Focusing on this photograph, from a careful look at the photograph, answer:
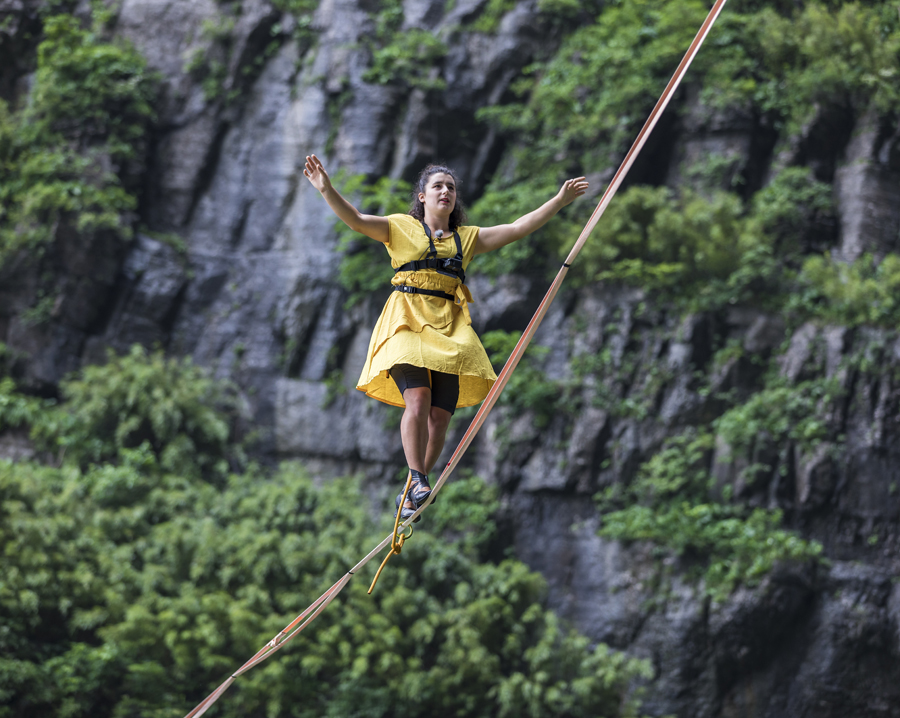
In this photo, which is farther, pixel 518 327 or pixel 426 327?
pixel 518 327

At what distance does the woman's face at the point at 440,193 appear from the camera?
3369 mm

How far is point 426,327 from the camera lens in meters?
3.35

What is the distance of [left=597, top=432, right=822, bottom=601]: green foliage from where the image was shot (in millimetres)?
8477

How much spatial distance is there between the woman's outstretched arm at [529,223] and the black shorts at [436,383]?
55cm

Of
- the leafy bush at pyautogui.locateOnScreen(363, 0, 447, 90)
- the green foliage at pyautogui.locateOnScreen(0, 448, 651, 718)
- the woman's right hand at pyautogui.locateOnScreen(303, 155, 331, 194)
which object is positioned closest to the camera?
the woman's right hand at pyautogui.locateOnScreen(303, 155, 331, 194)

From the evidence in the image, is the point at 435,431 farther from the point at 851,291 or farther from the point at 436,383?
the point at 851,291

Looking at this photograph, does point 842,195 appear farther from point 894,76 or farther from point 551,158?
point 551,158


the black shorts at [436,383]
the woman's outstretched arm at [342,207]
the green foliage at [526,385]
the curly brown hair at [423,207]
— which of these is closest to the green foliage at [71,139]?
the green foliage at [526,385]

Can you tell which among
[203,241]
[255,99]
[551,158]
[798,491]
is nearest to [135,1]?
[255,99]

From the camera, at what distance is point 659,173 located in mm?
11125

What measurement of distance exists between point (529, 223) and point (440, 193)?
1.30 ft

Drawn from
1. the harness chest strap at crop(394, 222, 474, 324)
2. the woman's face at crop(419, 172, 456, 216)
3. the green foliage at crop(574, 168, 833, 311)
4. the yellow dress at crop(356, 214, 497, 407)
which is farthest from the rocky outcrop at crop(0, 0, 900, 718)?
the woman's face at crop(419, 172, 456, 216)

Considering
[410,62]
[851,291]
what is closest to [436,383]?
[851,291]

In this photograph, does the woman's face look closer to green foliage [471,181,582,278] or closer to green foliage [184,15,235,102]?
green foliage [471,181,582,278]
